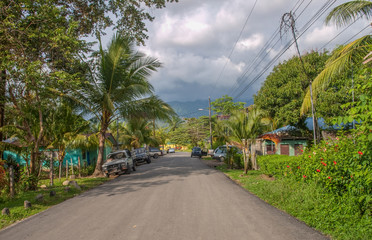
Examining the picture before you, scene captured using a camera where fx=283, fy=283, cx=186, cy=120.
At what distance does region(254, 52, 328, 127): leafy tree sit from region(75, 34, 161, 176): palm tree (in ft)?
36.7

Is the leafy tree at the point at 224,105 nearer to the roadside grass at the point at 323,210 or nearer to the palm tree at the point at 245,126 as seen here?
the palm tree at the point at 245,126

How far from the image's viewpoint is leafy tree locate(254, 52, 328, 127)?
22.0 meters

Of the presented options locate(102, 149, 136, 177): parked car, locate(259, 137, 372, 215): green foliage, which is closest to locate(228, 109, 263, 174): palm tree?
locate(259, 137, 372, 215): green foliage

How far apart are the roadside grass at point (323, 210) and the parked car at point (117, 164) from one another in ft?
37.2

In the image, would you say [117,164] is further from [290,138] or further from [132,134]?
[132,134]

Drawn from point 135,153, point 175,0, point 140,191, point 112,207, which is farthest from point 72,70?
point 135,153

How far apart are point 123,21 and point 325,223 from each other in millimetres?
14872

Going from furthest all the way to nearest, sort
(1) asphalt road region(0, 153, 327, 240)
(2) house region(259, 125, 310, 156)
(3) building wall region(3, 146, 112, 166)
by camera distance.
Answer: (2) house region(259, 125, 310, 156)
(3) building wall region(3, 146, 112, 166)
(1) asphalt road region(0, 153, 327, 240)

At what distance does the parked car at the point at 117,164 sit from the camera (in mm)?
17656

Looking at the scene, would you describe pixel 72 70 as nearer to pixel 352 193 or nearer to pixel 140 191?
pixel 140 191

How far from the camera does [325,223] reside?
5523 mm

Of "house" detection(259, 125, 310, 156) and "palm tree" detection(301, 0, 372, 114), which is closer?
"palm tree" detection(301, 0, 372, 114)

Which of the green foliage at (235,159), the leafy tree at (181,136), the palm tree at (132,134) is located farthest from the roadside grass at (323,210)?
the leafy tree at (181,136)

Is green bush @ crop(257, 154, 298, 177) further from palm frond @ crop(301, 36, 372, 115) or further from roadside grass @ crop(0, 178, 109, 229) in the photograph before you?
roadside grass @ crop(0, 178, 109, 229)
